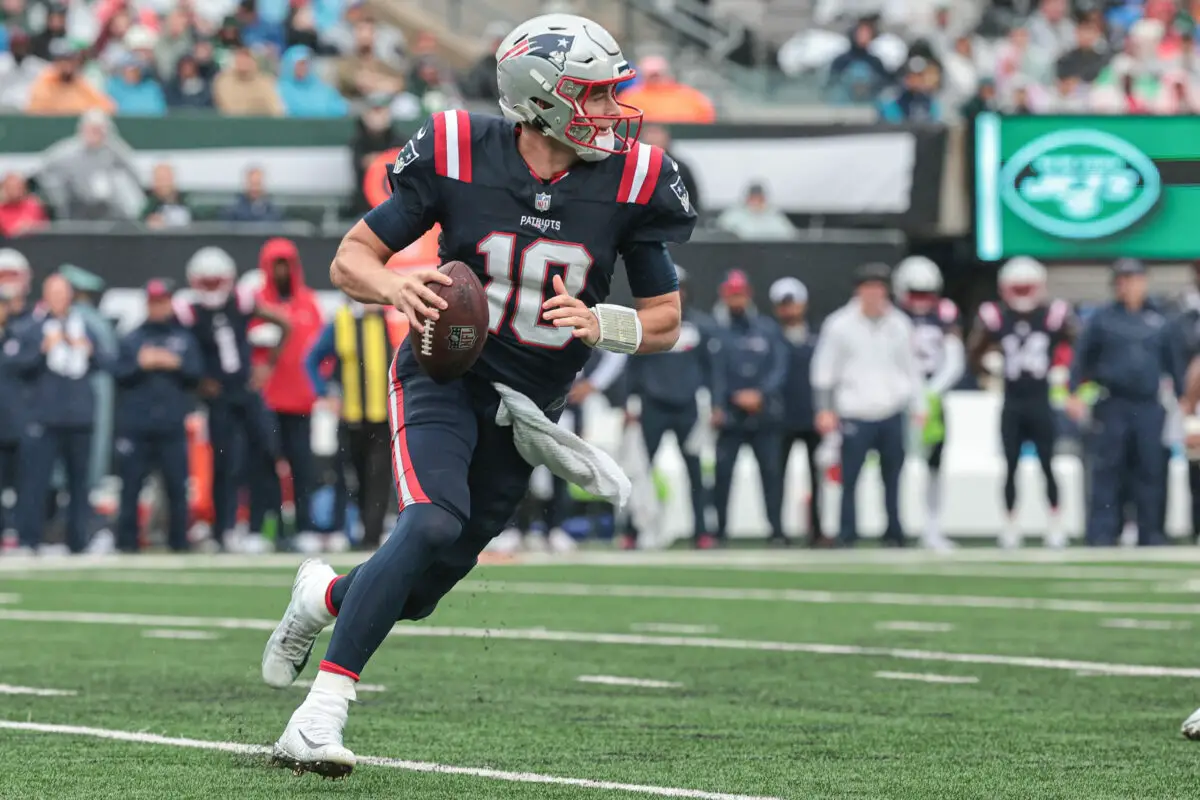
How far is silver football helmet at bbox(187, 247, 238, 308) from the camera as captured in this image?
15.1 meters

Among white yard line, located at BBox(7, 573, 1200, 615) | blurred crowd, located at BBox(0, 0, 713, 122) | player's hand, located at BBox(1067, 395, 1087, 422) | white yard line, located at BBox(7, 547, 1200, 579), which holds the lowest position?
white yard line, located at BBox(7, 547, 1200, 579)

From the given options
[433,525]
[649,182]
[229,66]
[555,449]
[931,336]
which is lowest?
[433,525]

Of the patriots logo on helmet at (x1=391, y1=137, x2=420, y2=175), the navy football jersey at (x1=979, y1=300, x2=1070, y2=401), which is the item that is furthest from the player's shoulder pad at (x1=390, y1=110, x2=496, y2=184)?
the navy football jersey at (x1=979, y1=300, x2=1070, y2=401)

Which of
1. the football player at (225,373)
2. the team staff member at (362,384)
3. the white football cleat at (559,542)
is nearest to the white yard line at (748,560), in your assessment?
the white football cleat at (559,542)

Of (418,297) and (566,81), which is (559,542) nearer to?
(566,81)

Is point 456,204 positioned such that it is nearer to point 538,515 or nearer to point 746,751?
point 746,751

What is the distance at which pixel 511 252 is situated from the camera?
17.9 ft

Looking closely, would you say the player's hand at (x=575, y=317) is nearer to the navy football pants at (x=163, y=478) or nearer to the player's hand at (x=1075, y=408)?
the navy football pants at (x=163, y=478)

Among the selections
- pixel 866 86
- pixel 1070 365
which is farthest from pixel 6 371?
pixel 866 86

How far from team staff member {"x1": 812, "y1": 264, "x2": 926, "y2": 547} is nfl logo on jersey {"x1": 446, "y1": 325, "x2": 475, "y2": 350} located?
33.5 feet

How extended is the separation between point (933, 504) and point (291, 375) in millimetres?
4454

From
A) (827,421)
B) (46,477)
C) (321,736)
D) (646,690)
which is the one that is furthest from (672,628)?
(46,477)

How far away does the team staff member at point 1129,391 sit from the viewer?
15.5 meters

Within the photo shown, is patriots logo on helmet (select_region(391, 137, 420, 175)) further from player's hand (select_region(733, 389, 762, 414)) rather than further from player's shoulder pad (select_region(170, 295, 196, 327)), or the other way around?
player's hand (select_region(733, 389, 762, 414))
